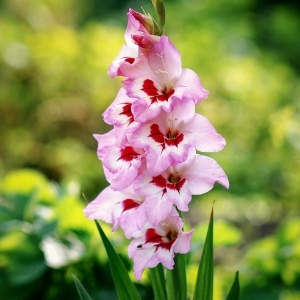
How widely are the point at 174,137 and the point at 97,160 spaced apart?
1.92 metres

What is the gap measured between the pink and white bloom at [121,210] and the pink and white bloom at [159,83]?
0.14 meters

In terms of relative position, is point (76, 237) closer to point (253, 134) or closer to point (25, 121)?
point (253, 134)

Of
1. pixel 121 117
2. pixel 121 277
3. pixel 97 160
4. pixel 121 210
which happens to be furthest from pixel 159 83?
pixel 97 160

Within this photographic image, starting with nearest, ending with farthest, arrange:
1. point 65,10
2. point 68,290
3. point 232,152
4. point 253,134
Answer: point 68,290
point 232,152
point 253,134
point 65,10

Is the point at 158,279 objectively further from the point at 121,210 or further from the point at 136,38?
the point at 136,38

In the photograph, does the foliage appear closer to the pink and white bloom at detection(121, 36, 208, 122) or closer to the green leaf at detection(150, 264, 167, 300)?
the green leaf at detection(150, 264, 167, 300)

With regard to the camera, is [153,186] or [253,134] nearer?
[153,186]

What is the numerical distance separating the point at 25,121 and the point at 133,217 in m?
2.35

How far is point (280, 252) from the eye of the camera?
1.53m

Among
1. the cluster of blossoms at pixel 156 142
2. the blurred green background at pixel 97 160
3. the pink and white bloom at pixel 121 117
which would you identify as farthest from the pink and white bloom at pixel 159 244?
the blurred green background at pixel 97 160

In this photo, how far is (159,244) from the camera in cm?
94

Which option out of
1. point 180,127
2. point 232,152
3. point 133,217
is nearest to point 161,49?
point 180,127

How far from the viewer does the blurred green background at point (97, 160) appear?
1.51 m

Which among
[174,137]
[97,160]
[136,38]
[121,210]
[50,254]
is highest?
[136,38]
